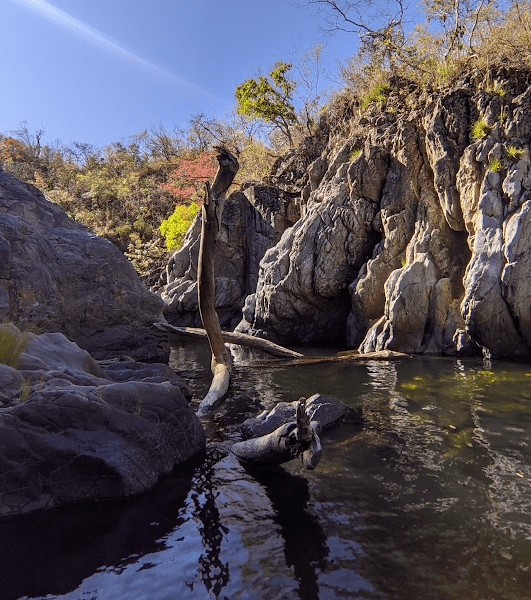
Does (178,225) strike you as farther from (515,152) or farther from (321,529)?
(321,529)

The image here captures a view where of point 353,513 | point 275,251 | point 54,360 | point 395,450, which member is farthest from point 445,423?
point 275,251

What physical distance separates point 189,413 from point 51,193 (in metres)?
31.5

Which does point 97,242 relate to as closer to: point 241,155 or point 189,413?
point 189,413

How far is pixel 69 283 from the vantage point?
35.2 feet

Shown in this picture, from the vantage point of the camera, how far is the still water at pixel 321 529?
11.0 feet

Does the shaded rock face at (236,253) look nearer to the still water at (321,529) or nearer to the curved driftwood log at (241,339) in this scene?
the curved driftwood log at (241,339)

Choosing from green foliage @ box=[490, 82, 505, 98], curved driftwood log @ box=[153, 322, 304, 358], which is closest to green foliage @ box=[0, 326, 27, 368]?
curved driftwood log @ box=[153, 322, 304, 358]

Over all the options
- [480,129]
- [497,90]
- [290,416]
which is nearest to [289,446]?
[290,416]

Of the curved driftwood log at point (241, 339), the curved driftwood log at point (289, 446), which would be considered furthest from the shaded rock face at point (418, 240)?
the curved driftwood log at point (289, 446)

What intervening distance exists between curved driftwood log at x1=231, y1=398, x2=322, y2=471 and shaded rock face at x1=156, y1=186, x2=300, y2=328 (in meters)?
15.1

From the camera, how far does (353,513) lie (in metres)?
4.40

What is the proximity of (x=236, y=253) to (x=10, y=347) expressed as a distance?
1628 cm

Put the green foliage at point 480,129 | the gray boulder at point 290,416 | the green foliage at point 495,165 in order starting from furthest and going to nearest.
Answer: the green foliage at point 480,129 < the green foliage at point 495,165 < the gray boulder at point 290,416

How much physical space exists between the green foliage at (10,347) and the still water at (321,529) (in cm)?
232
